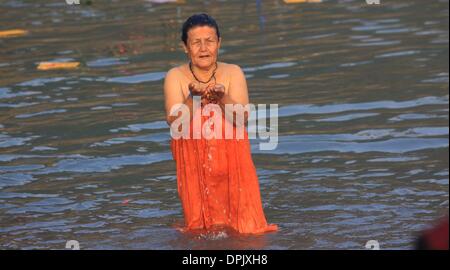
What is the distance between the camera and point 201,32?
634 cm

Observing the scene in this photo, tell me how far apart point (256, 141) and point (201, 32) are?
2755mm

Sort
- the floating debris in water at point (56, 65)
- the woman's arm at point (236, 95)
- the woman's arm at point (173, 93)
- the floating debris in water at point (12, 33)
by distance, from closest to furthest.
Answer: the woman's arm at point (236, 95)
the woman's arm at point (173, 93)
the floating debris in water at point (56, 65)
the floating debris in water at point (12, 33)

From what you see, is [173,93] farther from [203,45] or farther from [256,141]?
[256,141]

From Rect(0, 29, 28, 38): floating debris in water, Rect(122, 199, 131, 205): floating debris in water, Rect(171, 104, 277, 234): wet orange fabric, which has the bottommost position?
Rect(122, 199, 131, 205): floating debris in water

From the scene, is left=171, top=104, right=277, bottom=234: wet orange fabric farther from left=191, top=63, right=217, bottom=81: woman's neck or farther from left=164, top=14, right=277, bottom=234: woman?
left=191, top=63, right=217, bottom=81: woman's neck

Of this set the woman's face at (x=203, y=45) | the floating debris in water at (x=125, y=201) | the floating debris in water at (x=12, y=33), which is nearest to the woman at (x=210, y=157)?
the woman's face at (x=203, y=45)

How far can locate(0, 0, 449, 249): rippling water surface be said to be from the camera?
271 inches

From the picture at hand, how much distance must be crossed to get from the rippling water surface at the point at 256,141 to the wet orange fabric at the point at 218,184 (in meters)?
0.13

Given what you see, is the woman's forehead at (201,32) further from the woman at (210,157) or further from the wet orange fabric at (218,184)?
the wet orange fabric at (218,184)

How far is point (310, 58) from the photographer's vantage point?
11.7m

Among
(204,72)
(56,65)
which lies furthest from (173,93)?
(56,65)

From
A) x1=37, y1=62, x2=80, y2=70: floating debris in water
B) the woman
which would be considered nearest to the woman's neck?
the woman

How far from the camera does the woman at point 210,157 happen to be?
251 inches
